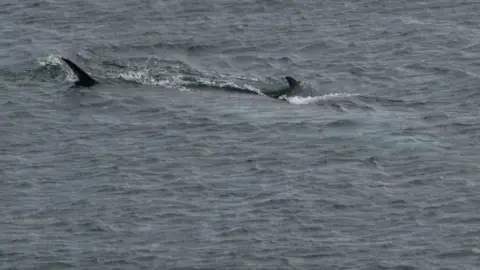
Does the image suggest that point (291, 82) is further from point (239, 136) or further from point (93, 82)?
point (93, 82)

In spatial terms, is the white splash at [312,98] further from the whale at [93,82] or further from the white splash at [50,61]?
the white splash at [50,61]

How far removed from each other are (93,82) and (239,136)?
9452 mm

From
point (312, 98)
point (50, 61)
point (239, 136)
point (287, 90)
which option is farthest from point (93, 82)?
point (312, 98)

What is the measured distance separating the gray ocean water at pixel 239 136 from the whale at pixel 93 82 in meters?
0.54

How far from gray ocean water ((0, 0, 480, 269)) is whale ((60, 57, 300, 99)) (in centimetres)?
54

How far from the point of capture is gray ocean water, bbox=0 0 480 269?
42438mm

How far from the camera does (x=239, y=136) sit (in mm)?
52000

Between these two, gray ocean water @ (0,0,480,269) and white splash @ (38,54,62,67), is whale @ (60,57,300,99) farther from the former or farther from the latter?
white splash @ (38,54,62,67)

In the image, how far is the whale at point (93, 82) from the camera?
186ft

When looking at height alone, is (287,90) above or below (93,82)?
below

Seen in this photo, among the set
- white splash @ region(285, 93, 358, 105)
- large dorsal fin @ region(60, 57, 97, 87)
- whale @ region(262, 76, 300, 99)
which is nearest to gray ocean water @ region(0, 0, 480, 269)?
white splash @ region(285, 93, 358, 105)

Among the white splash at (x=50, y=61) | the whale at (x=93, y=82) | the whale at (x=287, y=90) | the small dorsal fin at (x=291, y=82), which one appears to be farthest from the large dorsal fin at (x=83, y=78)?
the small dorsal fin at (x=291, y=82)

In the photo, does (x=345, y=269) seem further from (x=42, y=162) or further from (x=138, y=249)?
(x=42, y=162)

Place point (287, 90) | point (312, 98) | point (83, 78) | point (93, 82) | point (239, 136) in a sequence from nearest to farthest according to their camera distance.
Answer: point (239, 136) < point (312, 98) < point (287, 90) < point (83, 78) < point (93, 82)
